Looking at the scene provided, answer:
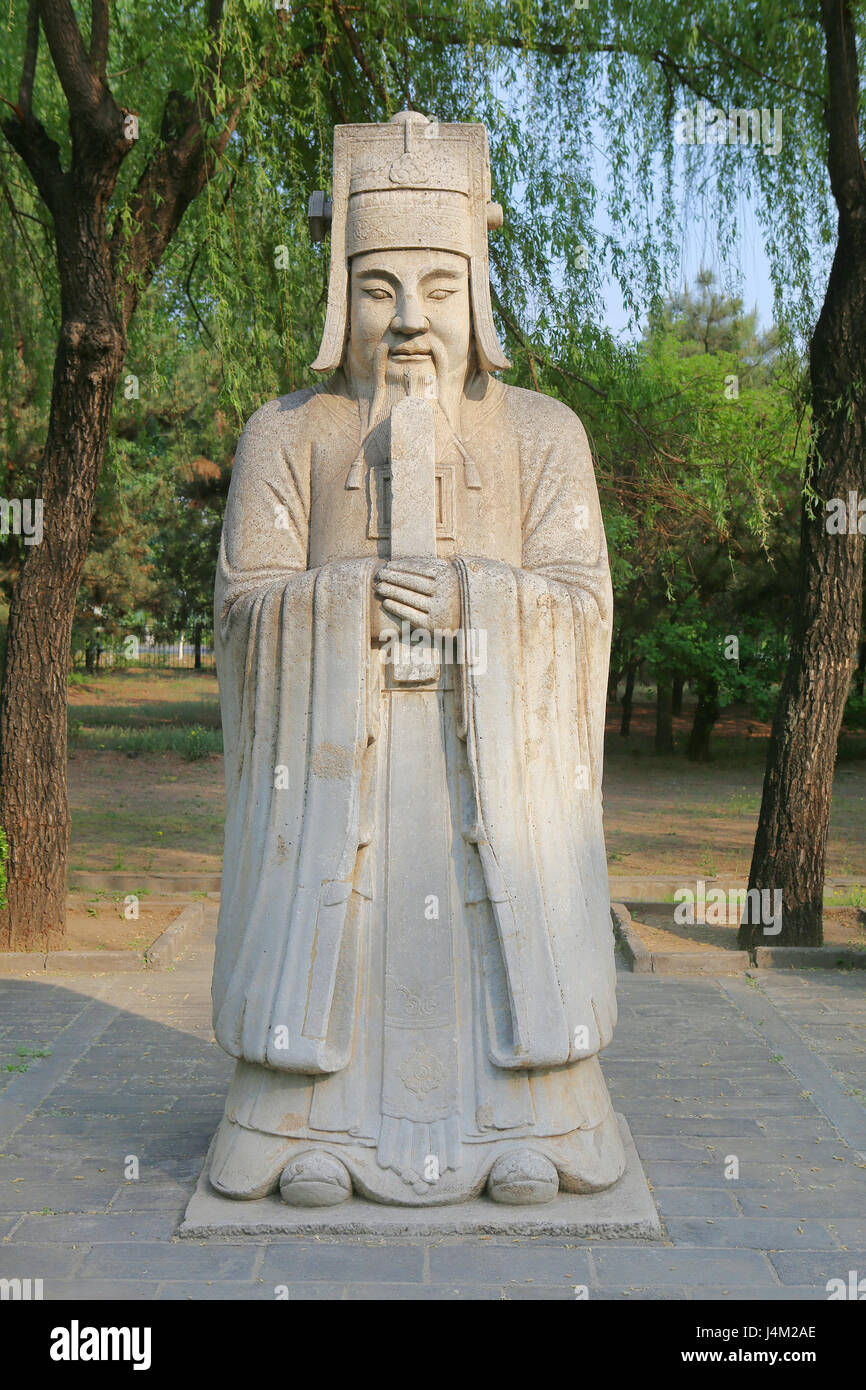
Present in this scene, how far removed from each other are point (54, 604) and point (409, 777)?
4.45 metres

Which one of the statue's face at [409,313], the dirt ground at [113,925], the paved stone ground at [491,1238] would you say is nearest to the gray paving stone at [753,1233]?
the paved stone ground at [491,1238]

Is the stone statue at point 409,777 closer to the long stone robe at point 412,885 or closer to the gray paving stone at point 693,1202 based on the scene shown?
the long stone robe at point 412,885

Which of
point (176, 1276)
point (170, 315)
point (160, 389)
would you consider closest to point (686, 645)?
point (170, 315)

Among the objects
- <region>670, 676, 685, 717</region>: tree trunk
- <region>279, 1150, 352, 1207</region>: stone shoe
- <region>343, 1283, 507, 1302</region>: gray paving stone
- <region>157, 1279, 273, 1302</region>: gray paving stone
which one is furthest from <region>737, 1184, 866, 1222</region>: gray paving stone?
<region>670, 676, 685, 717</region>: tree trunk

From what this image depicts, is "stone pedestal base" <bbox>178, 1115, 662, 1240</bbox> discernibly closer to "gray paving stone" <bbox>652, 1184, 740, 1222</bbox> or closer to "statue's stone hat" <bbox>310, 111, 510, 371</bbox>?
"gray paving stone" <bbox>652, 1184, 740, 1222</bbox>

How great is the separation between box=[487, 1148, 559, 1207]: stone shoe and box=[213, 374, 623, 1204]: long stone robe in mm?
58

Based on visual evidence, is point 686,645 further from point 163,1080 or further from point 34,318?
point 163,1080

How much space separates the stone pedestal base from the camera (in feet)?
12.8

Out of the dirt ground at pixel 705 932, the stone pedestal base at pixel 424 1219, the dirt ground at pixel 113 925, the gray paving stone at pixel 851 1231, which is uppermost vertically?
the stone pedestal base at pixel 424 1219

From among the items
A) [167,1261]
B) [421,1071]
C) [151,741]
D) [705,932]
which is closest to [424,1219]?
[421,1071]

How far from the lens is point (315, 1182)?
3.97 meters

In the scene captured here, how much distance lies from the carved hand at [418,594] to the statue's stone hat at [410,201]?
776 millimetres

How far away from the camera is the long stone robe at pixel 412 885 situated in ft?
13.2

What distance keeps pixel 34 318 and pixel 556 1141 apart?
8.14 meters
